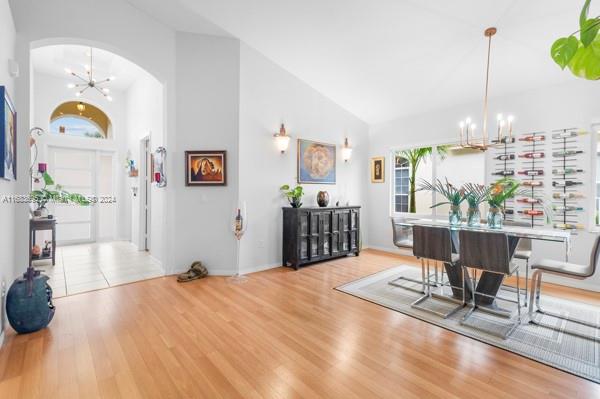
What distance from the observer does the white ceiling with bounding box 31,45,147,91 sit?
4.92 meters

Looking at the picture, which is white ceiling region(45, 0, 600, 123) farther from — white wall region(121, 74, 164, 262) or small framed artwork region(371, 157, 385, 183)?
small framed artwork region(371, 157, 385, 183)

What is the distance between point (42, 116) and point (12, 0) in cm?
383

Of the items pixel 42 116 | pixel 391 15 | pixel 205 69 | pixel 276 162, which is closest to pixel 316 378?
pixel 276 162

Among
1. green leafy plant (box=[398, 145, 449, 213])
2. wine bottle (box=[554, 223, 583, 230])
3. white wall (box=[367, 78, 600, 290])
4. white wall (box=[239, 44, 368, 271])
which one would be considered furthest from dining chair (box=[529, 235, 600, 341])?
white wall (box=[239, 44, 368, 271])

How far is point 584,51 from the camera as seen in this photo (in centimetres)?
105

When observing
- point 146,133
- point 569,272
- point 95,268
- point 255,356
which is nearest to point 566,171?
point 569,272

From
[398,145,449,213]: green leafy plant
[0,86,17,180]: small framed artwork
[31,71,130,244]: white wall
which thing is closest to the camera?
[0,86,17,180]: small framed artwork

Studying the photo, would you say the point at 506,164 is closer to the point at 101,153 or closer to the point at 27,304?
the point at 27,304

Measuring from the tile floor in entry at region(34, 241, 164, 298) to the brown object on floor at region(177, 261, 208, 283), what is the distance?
0.48 m

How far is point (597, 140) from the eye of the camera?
12.2ft


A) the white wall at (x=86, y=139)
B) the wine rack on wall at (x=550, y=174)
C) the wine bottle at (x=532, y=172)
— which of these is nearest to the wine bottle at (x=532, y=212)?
the wine rack on wall at (x=550, y=174)

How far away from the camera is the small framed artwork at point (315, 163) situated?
16.4 ft

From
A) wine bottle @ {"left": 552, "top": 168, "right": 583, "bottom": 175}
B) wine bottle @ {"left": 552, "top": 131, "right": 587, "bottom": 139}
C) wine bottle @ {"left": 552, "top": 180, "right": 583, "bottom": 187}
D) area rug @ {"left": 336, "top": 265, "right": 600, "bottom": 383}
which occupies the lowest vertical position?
area rug @ {"left": 336, "top": 265, "right": 600, "bottom": 383}

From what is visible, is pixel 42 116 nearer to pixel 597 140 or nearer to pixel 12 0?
pixel 12 0
